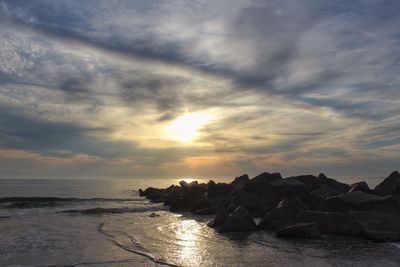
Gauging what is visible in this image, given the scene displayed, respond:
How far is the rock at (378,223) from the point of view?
57.0ft

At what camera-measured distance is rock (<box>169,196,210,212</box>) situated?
33406 millimetres

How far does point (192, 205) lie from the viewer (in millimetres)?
34125

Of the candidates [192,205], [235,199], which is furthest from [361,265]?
[192,205]

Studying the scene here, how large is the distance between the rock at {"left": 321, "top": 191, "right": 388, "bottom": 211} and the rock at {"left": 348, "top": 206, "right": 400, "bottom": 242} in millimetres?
448

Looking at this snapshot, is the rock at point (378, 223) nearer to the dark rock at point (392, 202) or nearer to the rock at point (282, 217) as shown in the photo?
the dark rock at point (392, 202)

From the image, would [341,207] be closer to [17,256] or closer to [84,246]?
[84,246]

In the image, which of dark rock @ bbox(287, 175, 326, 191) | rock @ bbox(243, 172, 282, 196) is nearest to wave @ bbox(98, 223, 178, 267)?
rock @ bbox(243, 172, 282, 196)

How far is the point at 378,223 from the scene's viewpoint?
62.6 ft

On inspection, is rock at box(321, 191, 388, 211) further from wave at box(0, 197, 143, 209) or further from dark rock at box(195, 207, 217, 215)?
wave at box(0, 197, 143, 209)

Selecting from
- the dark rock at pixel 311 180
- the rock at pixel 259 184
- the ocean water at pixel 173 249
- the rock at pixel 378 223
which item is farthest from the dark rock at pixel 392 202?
the rock at pixel 259 184

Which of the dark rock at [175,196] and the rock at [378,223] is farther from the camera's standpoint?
the dark rock at [175,196]

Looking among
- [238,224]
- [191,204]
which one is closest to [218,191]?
[191,204]

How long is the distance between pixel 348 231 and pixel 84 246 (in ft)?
39.1

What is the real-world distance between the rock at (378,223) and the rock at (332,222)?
1.40 feet
